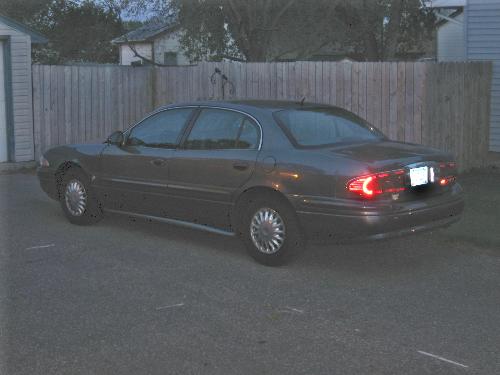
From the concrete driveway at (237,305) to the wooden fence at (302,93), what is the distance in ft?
10.7

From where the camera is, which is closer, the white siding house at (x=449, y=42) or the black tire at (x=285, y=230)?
the black tire at (x=285, y=230)

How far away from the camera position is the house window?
41.3 meters

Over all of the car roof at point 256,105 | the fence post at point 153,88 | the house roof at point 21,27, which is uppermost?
the house roof at point 21,27

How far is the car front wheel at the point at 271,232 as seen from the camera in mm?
6129

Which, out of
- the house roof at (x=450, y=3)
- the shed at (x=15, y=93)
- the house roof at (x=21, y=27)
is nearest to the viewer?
the house roof at (x=21, y=27)

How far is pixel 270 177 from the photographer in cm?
622

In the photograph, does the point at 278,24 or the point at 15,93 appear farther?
the point at 278,24

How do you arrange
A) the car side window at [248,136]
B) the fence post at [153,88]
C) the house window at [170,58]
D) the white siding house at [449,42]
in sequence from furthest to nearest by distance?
the house window at [170,58]
the white siding house at [449,42]
the fence post at [153,88]
the car side window at [248,136]

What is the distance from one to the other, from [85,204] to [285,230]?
9.07 feet

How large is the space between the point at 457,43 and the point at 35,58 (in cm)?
1803

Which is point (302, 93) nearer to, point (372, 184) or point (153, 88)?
point (153, 88)

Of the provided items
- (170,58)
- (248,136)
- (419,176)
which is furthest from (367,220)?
(170,58)

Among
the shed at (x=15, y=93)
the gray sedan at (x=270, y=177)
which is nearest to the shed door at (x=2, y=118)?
the shed at (x=15, y=93)

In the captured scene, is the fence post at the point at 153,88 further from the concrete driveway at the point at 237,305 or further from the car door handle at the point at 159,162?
the car door handle at the point at 159,162
